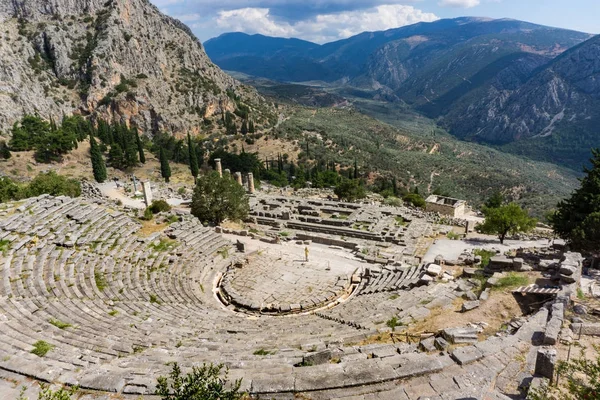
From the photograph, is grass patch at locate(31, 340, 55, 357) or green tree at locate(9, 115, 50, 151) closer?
grass patch at locate(31, 340, 55, 357)

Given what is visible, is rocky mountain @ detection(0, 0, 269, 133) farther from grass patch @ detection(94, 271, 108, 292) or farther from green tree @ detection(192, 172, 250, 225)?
grass patch @ detection(94, 271, 108, 292)

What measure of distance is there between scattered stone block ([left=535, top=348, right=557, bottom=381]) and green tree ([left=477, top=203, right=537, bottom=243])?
2730cm

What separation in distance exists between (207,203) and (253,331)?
59.5 ft

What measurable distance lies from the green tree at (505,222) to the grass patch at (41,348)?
34.6m

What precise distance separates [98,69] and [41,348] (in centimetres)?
10158

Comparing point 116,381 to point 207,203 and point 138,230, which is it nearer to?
point 138,230

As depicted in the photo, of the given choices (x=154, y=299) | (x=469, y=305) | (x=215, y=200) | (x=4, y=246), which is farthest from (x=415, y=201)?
(x=4, y=246)

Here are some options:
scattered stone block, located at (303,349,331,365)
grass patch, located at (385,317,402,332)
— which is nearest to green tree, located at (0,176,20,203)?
scattered stone block, located at (303,349,331,365)

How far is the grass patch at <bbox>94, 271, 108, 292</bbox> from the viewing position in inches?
684

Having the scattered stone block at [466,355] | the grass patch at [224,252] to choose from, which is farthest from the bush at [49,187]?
the scattered stone block at [466,355]

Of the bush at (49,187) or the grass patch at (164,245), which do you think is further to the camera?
the bush at (49,187)

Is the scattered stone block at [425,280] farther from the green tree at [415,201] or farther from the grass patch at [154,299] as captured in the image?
the green tree at [415,201]

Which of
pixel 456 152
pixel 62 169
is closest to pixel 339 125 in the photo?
pixel 456 152

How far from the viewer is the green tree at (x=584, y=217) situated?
23.1 meters
